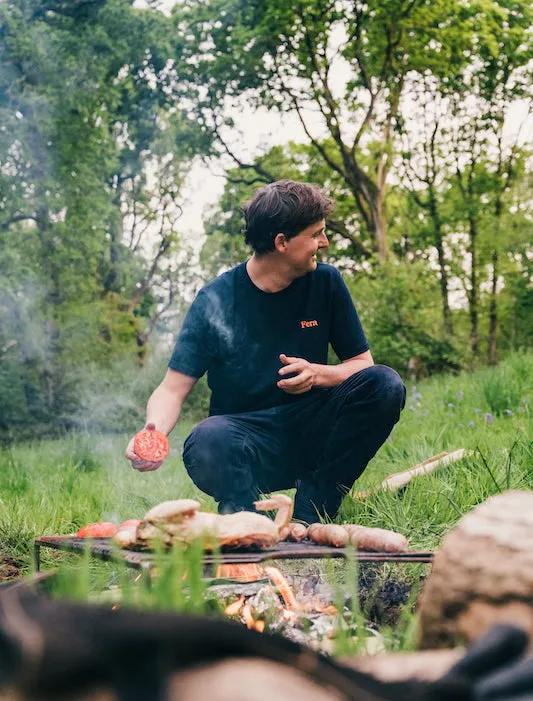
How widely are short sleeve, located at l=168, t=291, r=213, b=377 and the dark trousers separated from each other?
0.98ft

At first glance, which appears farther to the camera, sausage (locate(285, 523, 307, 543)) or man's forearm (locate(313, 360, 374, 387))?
man's forearm (locate(313, 360, 374, 387))

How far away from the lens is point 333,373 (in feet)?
11.0

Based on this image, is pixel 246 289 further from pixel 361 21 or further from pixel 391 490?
pixel 361 21

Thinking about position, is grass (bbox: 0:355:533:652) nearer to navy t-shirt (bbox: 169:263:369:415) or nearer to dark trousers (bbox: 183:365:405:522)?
dark trousers (bbox: 183:365:405:522)

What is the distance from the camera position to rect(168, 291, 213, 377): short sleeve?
135 inches

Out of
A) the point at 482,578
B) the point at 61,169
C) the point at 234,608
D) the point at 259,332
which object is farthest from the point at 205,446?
the point at 61,169

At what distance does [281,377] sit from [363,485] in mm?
694

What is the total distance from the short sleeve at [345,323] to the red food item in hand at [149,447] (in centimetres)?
124

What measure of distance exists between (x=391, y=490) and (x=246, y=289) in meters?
1.20

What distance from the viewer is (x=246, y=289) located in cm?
366

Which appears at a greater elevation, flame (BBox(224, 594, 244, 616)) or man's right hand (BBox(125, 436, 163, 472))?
man's right hand (BBox(125, 436, 163, 472))

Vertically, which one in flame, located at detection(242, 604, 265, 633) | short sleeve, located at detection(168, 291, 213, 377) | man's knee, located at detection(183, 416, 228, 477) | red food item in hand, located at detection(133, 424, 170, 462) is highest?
short sleeve, located at detection(168, 291, 213, 377)

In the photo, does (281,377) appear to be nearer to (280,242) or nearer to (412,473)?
(280,242)

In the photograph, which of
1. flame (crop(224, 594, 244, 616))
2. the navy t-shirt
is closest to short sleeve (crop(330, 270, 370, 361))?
the navy t-shirt
